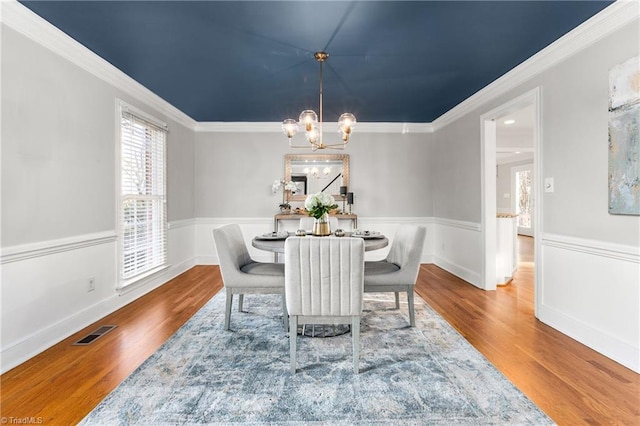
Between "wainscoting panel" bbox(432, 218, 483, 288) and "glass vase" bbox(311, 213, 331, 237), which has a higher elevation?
"glass vase" bbox(311, 213, 331, 237)

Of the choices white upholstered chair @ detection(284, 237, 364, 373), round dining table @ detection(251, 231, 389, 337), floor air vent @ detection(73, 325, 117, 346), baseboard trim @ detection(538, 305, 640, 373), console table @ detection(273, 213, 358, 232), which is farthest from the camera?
console table @ detection(273, 213, 358, 232)

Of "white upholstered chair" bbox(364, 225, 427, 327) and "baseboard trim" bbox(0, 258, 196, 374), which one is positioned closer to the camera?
"baseboard trim" bbox(0, 258, 196, 374)

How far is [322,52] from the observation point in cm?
284

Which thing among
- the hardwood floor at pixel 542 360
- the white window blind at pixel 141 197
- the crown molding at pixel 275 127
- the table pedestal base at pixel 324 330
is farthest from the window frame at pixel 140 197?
the hardwood floor at pixel 542 360

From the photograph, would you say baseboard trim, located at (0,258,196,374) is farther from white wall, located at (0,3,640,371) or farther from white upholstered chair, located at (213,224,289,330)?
white upholstered chair, located at (213,224,289,330)

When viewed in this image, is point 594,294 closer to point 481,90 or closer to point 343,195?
point 481,90

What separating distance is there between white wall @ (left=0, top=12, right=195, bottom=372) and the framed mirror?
2.64 metres

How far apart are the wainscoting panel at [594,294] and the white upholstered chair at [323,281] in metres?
1.83

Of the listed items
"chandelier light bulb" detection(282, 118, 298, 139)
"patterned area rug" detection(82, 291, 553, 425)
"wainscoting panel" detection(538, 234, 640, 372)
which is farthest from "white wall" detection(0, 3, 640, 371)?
"chandelier light bulb" detection(282, 118, 298, 139)

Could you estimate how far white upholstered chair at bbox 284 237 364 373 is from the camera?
2.06 m

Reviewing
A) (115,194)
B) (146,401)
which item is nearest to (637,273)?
(146,401)

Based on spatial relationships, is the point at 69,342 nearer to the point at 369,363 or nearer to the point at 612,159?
the point at 369,363

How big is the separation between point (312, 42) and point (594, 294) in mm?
2955

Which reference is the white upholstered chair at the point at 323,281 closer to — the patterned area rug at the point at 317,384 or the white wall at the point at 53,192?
the patterned area rug at the point at 317,384
